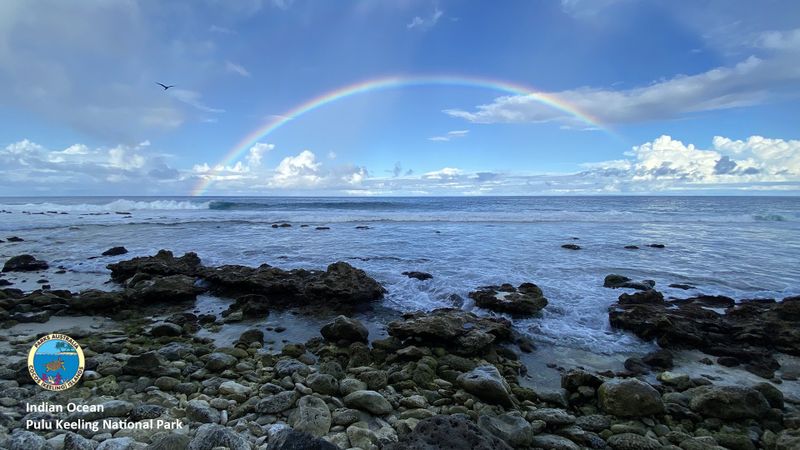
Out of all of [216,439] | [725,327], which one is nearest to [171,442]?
[216,439]

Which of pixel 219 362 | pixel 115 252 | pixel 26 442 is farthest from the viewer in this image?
pixel 115 252

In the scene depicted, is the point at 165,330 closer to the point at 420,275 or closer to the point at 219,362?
the point at 219,362

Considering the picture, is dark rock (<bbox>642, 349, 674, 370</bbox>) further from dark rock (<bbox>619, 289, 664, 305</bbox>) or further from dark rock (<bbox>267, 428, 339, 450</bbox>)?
dark rock (<bbox>267, 428, 339, 450</bbox>)

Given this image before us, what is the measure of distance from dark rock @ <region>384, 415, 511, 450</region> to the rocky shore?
16mm

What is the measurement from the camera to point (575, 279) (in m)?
11.8

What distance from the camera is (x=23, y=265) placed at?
13.0 meters

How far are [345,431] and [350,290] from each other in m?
5.46

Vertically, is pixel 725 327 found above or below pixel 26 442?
below

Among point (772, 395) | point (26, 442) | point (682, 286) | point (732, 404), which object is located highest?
point (26, 442)

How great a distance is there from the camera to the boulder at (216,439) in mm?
3501

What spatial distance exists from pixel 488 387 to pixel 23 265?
16480mm

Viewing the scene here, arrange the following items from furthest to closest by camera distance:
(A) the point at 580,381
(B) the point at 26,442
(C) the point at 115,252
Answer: (C) the point at 115,252, (A) the point at 580,381, (B) the point at 26,442

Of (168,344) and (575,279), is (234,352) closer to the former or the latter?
(168,344)

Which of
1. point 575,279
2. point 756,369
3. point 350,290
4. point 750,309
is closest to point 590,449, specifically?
point 756,369
